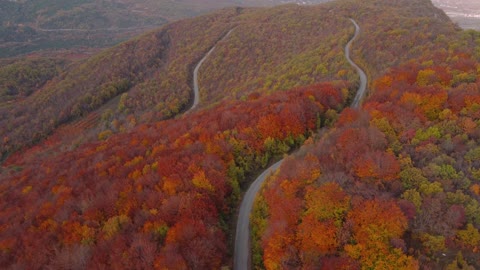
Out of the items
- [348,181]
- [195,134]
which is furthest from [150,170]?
[348,181]

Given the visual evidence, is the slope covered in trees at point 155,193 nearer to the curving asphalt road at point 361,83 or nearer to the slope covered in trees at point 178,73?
the curving asphalt road at point 361,83

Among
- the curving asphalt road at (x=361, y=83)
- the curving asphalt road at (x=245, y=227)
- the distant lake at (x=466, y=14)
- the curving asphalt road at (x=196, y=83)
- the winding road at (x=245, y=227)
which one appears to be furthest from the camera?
the distant lake at (x=466, y=14)

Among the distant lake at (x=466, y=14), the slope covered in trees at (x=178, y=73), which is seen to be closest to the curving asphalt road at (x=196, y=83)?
the slope covered in trees at (x=178, y=73)

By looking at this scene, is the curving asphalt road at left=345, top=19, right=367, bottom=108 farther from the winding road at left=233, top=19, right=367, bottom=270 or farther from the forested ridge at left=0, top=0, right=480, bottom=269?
the winding road at left=233, top=19, right=367, bottom=270

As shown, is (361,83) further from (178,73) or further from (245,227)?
(178,73)

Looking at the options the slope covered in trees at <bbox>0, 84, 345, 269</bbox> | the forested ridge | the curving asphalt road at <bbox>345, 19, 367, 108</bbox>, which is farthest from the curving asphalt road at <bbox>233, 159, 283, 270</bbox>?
the curving asphalt road at <bbox>345, 19, 367, 108</bbox>

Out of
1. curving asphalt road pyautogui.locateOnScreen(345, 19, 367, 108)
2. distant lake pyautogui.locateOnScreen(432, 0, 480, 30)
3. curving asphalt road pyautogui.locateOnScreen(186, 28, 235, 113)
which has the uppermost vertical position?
distant lake pyautogui.locateOnScreen(432, 0, 480, 30)

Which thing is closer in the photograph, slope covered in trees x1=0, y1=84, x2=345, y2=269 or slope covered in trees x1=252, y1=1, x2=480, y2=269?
slope covered in trees x1=252, y1=1, x2=480, y2=269

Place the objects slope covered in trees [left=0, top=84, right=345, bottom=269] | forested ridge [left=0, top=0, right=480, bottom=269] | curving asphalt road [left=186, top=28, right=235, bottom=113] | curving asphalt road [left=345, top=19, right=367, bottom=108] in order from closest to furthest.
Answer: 1. forested ridge [left=0, top=0, right=480, bottom=269]
2. slope covered in trees [left=0, top=84, right=345, bottom=269]
3. curving asphalt road [left=345, top=19, right=367, bottom=108]
4. curving asphalt road [left=186, top=28, right=235, bottom=113]
